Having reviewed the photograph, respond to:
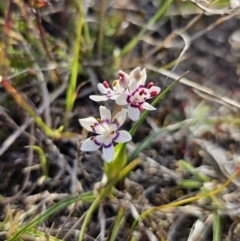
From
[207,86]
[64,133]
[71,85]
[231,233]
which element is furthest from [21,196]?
[207,86]

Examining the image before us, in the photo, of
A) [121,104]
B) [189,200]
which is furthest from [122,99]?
[189,200]

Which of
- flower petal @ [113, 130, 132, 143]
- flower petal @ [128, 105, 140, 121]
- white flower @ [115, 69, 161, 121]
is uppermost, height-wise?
white flower @ [115, 69, 161, 121]

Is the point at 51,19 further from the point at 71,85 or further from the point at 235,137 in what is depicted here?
the point at 235,137

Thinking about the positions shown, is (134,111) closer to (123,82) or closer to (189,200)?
(123,82)

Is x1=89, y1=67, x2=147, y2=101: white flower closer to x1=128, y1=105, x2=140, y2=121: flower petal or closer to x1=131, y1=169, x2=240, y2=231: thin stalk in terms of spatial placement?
x1=128, y1=105, x2=140, y2=121: flower petal

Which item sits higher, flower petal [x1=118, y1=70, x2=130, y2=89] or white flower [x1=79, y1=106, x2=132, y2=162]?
flower petal [x1=118, y1=70, x2=130, y2=89]

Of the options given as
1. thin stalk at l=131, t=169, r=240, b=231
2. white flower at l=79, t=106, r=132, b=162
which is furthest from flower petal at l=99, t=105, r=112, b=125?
thin stalk at l=131, t=169, r=240, b=231

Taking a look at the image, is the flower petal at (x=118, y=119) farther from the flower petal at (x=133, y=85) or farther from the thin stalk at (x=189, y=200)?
the thin stalk at (x=189, y=200)
